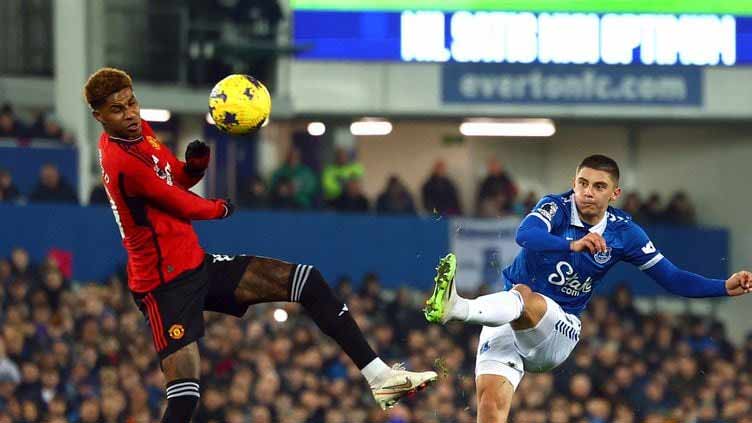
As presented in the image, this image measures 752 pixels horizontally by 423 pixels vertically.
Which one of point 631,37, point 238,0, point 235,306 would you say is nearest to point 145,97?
point 238,0

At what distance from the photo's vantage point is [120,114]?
9578 mm

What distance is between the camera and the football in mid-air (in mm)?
9727

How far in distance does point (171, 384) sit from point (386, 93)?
47.5ft

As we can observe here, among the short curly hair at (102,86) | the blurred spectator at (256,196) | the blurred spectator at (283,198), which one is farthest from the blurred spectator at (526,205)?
the short curly hair at (102,86)

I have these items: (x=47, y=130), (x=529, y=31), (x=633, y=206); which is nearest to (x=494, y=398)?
(x=47, y=130)

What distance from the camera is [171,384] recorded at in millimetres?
9781

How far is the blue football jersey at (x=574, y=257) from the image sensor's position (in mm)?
10414

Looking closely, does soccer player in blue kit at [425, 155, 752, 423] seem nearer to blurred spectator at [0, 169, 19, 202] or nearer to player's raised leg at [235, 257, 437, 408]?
player's raised leg at [235, 257, 437, 408]

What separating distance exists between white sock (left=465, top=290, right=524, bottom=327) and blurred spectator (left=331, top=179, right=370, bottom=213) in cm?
1202

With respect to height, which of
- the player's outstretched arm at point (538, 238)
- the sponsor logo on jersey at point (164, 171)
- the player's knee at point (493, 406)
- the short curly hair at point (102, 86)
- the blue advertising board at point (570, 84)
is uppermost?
the blue advertising board at point (570, 84)

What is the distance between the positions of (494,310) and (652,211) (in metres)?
15.3

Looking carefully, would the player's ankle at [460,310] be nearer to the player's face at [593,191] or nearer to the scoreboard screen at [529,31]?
the player's face at [593,191]

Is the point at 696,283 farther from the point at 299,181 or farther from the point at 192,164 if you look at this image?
the point at 299,181

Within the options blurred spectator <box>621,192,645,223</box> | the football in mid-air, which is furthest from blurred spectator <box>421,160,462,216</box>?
the football in mid-air
